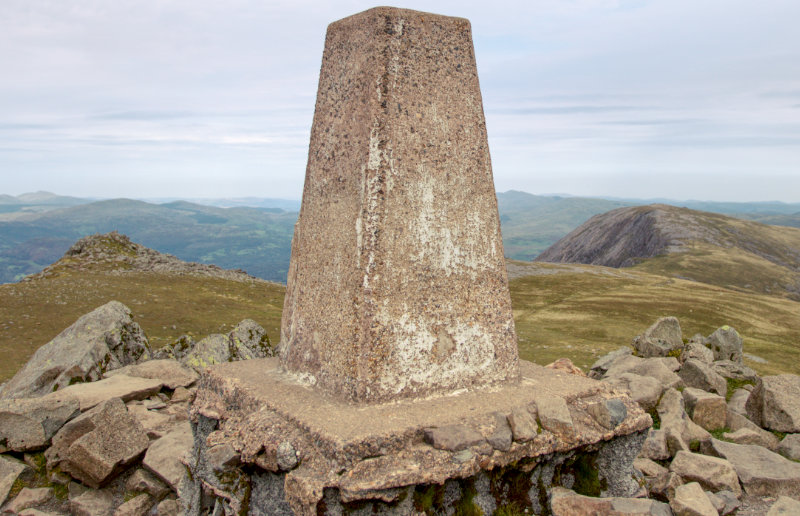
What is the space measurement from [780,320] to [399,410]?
43.7 m

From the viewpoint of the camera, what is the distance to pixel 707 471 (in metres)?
7.34

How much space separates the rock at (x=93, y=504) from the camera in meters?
7.14

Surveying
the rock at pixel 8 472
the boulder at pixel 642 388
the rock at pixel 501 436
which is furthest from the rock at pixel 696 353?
the rock at pixel 8 472

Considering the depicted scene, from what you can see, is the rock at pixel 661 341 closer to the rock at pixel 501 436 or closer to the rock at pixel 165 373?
the rock at pixel 501 436

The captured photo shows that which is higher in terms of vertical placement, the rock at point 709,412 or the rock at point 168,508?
the rock at point 709,412

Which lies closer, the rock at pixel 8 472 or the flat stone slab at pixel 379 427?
the flat stone slab at pixel 379 427

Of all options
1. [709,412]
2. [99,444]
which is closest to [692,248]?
[709,412]

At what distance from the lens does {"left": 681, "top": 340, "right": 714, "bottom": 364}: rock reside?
13.5 metres

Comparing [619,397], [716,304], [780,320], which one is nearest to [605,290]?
[716,304]

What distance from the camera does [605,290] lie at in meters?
52.8

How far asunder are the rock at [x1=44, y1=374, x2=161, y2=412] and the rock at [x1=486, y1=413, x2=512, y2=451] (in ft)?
20.5

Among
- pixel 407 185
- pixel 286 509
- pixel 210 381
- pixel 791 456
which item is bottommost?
pixel 791 456

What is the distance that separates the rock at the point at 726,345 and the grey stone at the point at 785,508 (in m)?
9.03

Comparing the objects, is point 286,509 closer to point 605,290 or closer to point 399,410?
point 399,410
